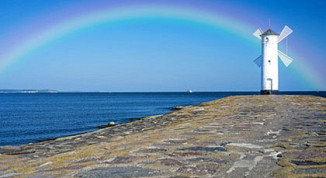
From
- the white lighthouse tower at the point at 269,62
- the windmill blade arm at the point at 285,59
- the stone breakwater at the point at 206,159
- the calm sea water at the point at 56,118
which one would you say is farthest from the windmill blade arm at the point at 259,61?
the stone breakwater at the point at 206,159

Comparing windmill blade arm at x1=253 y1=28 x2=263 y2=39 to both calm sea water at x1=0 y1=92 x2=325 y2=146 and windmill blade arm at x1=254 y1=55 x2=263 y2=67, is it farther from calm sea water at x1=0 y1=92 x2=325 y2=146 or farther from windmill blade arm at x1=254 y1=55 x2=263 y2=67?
calm sea water at x1=0 y1=92 x2=325 y2=146

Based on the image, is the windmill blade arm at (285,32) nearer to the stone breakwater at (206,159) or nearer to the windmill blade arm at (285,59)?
the windmill blade arm at (285,59)

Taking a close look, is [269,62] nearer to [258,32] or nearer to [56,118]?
[258,32]

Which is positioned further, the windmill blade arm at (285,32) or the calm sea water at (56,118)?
the windmill blade arm at (285,32)

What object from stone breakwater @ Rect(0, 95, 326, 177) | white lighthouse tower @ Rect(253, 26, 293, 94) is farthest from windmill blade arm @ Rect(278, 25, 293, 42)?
stone breakwater @ Rect(0, 95, 326, 177)

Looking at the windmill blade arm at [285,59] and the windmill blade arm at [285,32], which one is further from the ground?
the windmill blade arm at [285,32]

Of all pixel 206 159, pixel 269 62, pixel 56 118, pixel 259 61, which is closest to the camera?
pixel 206 159

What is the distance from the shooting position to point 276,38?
30.7 metres

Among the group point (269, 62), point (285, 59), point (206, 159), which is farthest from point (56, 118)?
point (206, 159)

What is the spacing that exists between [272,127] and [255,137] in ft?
6.28

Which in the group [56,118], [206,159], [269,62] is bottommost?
[56,118]

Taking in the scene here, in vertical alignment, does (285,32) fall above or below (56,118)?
above

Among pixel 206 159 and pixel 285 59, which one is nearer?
pixel 206 159

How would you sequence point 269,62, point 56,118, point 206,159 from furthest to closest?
point 56,118
point 269,62
point 206,159
